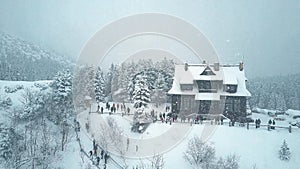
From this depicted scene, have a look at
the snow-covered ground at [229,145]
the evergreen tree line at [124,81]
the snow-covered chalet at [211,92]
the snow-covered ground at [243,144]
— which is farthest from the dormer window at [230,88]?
the evergreen tree line at [124,81]

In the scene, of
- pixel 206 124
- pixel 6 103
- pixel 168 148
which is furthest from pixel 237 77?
pixel 6 103

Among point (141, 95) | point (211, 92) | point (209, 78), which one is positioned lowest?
point (141, 95)

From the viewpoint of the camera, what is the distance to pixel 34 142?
112 ft

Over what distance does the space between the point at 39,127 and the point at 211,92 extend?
24.0 metres

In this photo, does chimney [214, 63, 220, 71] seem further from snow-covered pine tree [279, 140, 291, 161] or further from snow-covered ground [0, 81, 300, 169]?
snow-covered pine tree [279, 140, 291, 161]

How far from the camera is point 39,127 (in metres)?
37.6

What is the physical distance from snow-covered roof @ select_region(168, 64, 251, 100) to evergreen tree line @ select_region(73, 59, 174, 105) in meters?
6.36

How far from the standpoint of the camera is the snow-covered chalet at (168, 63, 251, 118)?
44531 millimetres

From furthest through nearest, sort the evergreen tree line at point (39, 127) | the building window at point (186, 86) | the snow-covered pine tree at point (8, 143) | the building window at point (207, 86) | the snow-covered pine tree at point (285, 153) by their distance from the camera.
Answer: the building window at point (186, 86), the building window at point (207, 86), the evergreen tree line at point (39, 127), the snow-covered pine tree at point (8, 143), the snow-covered pine tree at point (285, 153)

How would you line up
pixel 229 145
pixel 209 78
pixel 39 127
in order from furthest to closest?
pixel 209 78 < pixel 39 127 < pixel 229 145

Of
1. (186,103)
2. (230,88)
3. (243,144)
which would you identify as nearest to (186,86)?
(186,103)

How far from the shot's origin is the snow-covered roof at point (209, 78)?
1764 inches

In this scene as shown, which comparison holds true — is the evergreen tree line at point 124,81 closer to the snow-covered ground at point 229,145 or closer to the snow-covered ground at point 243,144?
A: the snow-covered ground at point 229,145

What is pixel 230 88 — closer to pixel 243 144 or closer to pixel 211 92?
pixel 211 92
